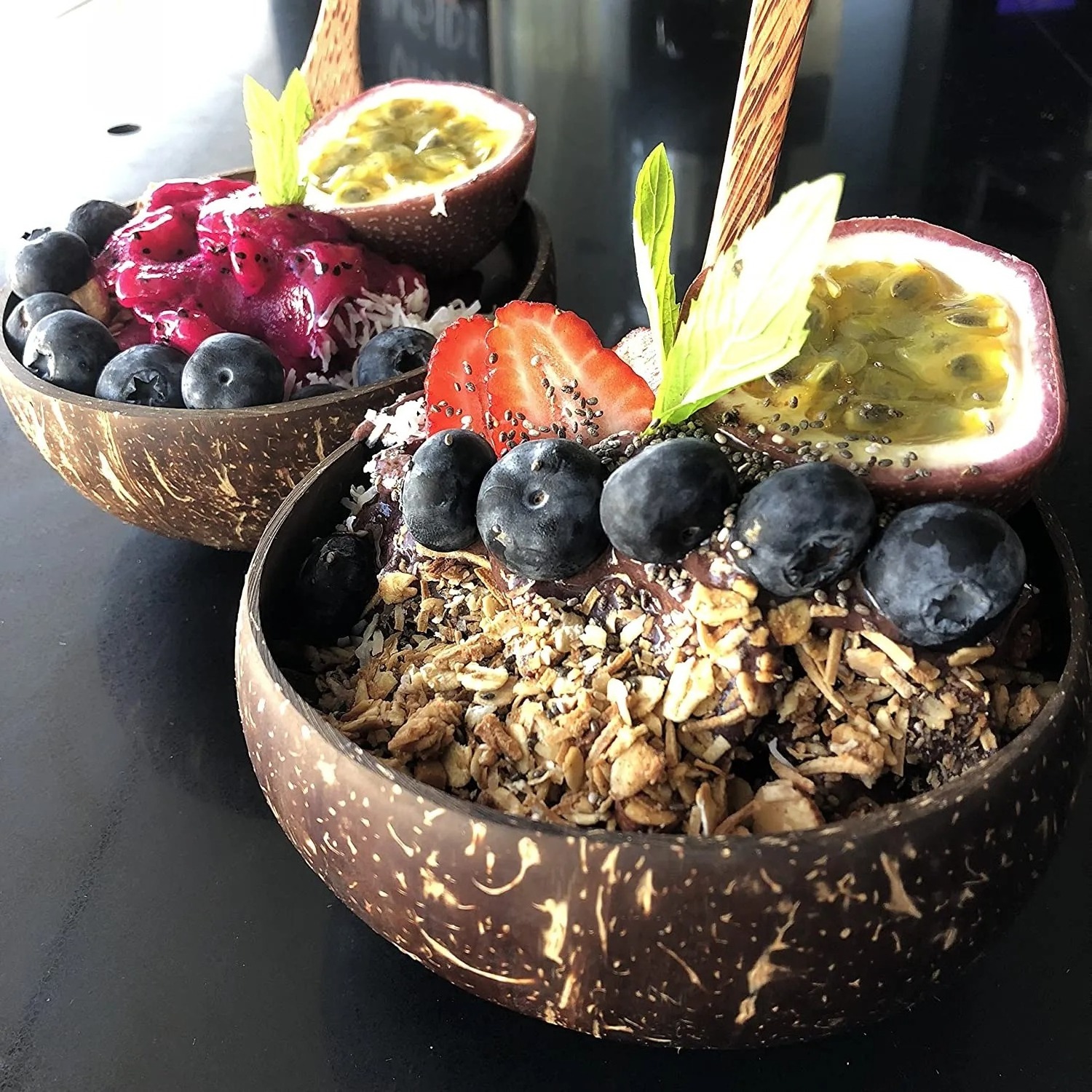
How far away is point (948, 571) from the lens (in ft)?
1.73

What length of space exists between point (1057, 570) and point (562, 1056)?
390 millimetres

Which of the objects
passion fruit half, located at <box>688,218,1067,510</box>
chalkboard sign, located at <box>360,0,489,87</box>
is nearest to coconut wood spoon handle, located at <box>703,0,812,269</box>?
passion fruit half, located at <box>688,218,1067,510</box>

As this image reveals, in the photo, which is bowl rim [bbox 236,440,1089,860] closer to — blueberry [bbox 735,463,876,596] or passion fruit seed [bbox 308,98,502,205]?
blueberry [bbox 735,463,876,596]

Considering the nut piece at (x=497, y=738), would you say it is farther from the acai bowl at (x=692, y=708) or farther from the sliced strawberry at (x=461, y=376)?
the sliced strawberry at (x=461, y=376)

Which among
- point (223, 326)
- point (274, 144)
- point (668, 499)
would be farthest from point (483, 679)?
point (274, 144)

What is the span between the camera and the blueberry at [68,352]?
2.94ft

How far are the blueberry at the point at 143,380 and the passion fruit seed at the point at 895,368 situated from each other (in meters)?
0.48

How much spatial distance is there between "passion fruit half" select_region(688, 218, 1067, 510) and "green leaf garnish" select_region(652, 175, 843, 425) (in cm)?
5

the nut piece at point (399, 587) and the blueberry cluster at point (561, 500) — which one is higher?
the blueberry cluster at point (561, 500)

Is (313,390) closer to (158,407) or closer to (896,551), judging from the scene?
(158,407)

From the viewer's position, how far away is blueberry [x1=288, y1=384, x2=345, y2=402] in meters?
0.90

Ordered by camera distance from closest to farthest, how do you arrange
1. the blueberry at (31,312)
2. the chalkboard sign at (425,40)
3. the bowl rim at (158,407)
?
the bowl rim at (158,407)
the blueberry at (31,312)
the chalkboard sign at (425,40)

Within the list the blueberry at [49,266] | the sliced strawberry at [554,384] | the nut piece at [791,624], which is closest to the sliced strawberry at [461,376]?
the sliced strawberry at [554,384]

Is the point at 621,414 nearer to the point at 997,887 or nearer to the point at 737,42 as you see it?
the point at 997,887
